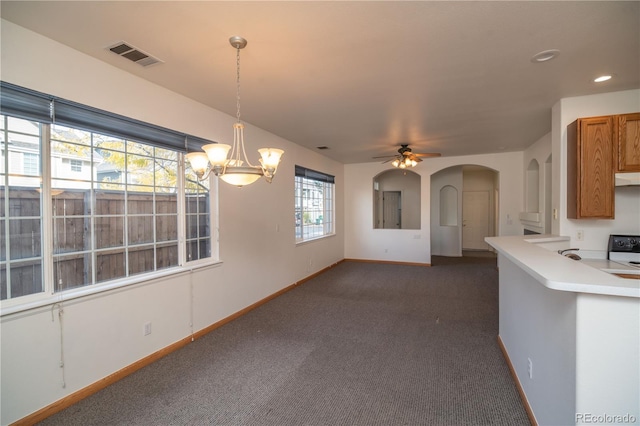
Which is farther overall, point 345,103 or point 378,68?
point 345,103

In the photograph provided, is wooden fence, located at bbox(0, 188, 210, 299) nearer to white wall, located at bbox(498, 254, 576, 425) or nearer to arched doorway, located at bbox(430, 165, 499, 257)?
white wall, located at bbox(498, 254, 576, 425)

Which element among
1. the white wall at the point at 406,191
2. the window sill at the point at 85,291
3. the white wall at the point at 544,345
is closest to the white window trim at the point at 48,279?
the window sill at the point at 85,291

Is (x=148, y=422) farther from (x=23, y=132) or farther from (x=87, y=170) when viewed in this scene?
(x=23, y=132)

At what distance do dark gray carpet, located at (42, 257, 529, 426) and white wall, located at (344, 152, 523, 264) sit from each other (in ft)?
9.57

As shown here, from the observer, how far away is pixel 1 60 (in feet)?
6.13

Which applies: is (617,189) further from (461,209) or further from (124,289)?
(461,209)

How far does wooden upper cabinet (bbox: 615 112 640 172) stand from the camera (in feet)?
9.04

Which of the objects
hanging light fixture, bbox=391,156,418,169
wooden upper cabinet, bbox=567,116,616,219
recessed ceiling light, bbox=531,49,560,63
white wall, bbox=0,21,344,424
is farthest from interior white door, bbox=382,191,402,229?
recessed ceiling light, bbox=531,49,560,63

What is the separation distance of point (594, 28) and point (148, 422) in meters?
4.05

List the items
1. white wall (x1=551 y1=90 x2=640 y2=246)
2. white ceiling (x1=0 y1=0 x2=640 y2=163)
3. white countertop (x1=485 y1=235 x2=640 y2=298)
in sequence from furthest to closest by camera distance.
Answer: white wall (x1=551 y1=90 x2=640 y2=246)
white ceiling (x1=0 y1=0 x2=640 y2=163)
white countertop (x1=485 y1=235 x2=640 y2=298)

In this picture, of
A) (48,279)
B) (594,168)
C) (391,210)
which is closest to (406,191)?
(391,210)

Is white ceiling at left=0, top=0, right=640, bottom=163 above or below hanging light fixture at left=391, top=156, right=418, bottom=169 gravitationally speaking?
above

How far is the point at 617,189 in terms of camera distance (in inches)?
121

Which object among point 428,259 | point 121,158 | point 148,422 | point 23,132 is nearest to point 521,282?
point 148,422
